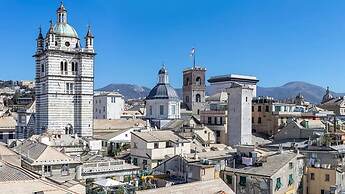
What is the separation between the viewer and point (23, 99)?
475 feet

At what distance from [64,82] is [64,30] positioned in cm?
835

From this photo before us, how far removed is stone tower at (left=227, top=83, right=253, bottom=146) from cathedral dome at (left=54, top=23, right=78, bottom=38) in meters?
25.9

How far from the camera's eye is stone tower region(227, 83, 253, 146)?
205ft

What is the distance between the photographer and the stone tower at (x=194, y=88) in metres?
92.8

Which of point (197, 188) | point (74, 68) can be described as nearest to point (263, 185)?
point (197, 188)

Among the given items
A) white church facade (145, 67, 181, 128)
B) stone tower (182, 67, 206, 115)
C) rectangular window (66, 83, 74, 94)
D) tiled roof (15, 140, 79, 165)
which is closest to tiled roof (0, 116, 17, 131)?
rectangular window (66, 83, 74, 94)

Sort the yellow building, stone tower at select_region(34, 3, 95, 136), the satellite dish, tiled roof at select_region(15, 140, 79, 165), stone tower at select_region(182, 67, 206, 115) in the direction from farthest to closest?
stone tower at select_region(182, 67, 206, 115)
stone tower at select_region(34, 3, 95, 136)
the yellow building
tiled roof at select_region(15, 140, 79, 165)
the satellite dish

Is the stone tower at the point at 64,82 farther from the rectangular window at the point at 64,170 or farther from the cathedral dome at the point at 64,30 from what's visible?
the rectangular window at the point at 64,170

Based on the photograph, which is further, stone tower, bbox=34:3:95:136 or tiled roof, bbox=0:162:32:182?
stone tower, bbox=34:3:95:136

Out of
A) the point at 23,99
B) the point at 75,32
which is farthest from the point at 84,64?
the point at 23,99

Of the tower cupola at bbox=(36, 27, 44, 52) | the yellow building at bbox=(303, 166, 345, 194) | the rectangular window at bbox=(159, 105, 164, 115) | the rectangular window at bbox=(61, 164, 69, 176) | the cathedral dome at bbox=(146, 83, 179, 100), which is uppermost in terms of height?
the tower cupola at bbox=(36, 27, 44, 52)

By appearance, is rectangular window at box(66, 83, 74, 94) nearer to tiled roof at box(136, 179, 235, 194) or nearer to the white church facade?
the white church facade

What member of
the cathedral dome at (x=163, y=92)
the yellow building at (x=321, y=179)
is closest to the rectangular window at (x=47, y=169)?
the yellow building at (x=321, y=179)

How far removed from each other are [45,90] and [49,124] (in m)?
5.13
